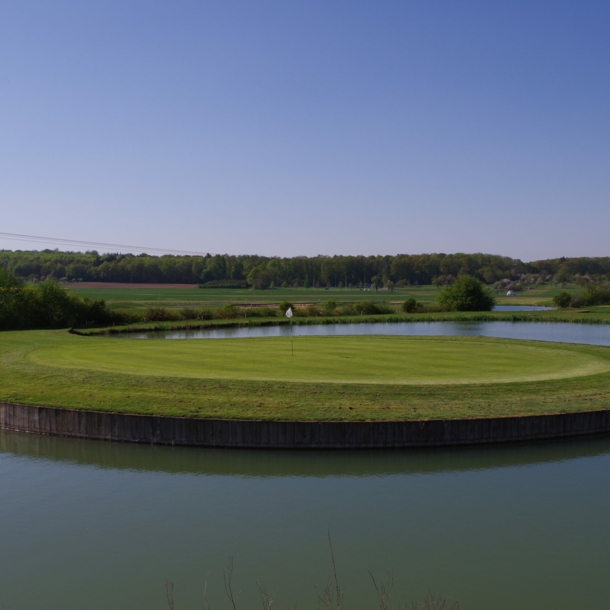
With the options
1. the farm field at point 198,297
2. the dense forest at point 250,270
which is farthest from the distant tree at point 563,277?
the farm field at point 198,297

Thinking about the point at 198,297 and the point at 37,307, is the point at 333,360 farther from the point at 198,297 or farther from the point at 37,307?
the point at 198,297

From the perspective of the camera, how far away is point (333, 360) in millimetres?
30828

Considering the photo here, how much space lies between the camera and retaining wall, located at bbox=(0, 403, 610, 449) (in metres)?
19.5

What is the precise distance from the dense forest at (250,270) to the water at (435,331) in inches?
3646

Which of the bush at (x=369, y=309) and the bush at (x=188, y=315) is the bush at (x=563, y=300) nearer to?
the bush at (x=369, y=309)

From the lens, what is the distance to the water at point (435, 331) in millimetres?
54106

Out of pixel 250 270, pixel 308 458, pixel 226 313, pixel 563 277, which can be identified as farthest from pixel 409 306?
pixel 563 277

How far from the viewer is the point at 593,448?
20156 mm

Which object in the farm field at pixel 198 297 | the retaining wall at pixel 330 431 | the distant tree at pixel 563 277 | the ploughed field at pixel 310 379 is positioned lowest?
the farm field at pixel 198 297

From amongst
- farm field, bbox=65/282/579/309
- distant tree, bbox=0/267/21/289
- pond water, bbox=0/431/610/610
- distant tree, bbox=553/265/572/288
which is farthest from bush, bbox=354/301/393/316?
distant tree, bbox=553/265/572/288

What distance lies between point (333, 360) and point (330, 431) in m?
11.5

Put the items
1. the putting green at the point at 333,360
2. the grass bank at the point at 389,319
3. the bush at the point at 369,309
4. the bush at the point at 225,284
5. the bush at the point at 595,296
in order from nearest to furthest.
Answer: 1. the putting green at the point at 333,360
2. the grass bank at the point at 389,319
3. the bush at the point at 369,309
4. the bush at the point at 595,296
5. the bush at the point at 225,284

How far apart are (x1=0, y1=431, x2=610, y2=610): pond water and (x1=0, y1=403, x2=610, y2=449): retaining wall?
14.1 inches

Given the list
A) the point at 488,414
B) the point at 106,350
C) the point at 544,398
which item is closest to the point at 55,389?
the point at 106,350
